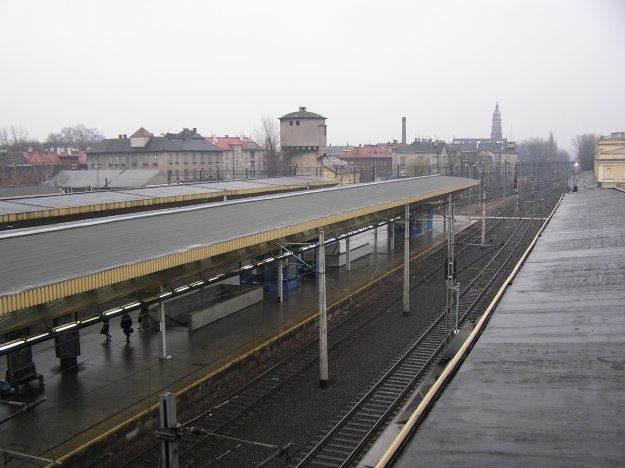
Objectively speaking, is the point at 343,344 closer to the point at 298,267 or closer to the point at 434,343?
the point at 434,343

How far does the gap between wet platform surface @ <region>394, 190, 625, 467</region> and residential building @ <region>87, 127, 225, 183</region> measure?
36.8m

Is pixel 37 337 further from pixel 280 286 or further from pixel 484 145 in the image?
pixel 484 145

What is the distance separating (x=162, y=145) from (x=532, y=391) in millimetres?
42068

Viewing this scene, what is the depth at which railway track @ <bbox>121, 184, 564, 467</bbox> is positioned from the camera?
6941mm

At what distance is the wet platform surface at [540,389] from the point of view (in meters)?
3.38

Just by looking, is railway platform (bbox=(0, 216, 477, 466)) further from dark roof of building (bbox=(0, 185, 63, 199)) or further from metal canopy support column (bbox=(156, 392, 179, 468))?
dark roof of building (bbox=(0, 185, 63, 199))

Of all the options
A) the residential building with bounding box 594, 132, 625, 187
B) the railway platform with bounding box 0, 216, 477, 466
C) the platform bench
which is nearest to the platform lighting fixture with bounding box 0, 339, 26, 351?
the railway platform with bounding box 0, 216, 477, 466

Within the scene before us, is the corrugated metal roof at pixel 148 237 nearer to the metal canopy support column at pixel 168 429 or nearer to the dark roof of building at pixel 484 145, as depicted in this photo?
the metal canopy support column at pixel 168 429

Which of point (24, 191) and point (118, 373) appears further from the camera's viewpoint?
point (24, 191)

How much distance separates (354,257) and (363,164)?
4772 centimetres

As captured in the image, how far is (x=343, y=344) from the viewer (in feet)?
36.8

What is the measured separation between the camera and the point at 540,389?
4.32m

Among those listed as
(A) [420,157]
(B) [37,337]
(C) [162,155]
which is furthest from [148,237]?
(A) [420,157]

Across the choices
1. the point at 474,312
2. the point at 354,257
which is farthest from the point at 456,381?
the point at 354,257
